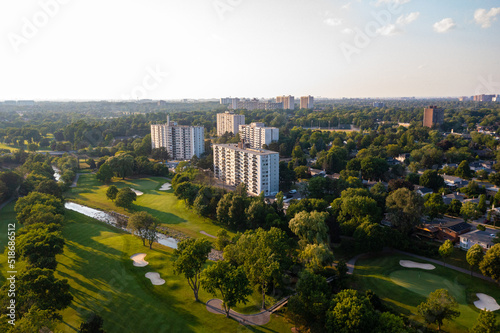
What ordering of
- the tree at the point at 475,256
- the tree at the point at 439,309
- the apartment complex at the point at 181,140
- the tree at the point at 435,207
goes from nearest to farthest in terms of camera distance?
the tree at the point at 439,309, the tree at the point at 475,256, the tree at the point at 435,207, the apartment complex at the point at 181,140

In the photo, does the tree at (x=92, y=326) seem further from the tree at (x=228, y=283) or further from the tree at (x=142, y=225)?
the tree at (x=142, y=225)

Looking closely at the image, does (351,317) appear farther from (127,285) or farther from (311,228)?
(127,285)

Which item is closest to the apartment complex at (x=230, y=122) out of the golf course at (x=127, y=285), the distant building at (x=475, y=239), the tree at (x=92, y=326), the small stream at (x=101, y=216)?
the small stream at (x=101, y=216)

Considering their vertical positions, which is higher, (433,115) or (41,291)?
(433,115)

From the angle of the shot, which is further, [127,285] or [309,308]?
[127,285]

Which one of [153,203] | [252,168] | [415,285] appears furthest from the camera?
[252,168]

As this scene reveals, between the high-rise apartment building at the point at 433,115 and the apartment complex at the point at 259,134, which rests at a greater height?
the high-rise apartment building at the point at 433,115

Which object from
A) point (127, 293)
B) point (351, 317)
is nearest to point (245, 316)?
point (351, 317)
